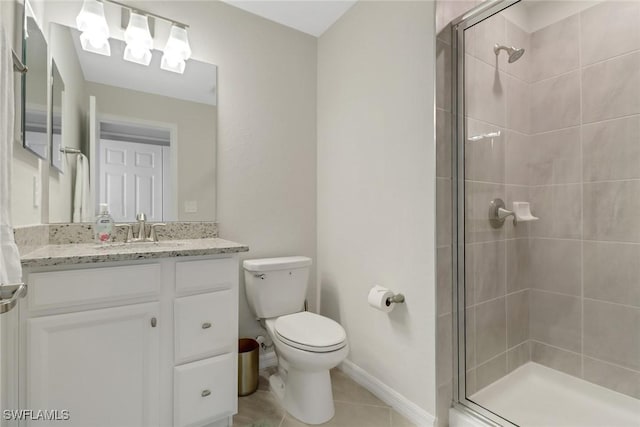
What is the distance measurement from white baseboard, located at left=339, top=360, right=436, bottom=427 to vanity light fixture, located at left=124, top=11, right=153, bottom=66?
2.23 metres

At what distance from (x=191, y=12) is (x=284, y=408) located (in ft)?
7.72

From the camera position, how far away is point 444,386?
1.45m

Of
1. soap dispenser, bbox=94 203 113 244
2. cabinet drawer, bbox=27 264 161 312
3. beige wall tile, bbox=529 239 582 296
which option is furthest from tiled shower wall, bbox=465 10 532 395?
soap dispenser, bbox=94 203 113 244

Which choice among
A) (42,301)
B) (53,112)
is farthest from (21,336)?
(53,112)

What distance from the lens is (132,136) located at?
1688 millimetres

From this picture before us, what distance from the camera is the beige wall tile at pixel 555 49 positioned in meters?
1.70

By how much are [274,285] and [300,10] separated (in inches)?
71.0

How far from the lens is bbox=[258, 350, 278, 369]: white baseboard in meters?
2.04

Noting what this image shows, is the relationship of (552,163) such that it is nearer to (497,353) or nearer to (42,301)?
(497,353)

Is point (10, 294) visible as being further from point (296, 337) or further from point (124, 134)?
point (124, 134)

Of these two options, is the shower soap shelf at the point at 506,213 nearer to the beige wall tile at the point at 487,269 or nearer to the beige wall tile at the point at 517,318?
the beige wall tile at the point at 487,269

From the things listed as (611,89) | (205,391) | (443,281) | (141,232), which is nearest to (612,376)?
(443,281)

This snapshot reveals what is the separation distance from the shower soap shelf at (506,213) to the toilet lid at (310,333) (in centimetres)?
104

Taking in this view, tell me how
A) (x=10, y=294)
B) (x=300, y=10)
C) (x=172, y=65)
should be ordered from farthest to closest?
(x=300, y=10), (x=172, y=65), (x=10, y=294)
